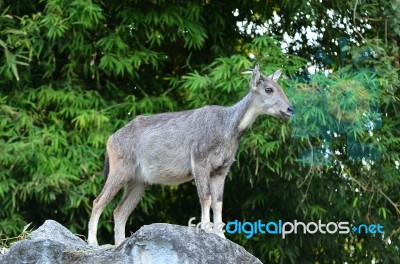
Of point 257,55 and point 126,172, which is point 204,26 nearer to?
point 257,55

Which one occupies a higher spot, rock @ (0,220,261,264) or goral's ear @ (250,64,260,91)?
goral's ear @ (250,64,260,91)

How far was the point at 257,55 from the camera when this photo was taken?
11.7 metres

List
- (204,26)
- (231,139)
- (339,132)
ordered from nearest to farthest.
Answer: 1. (231,139)
2. (339,132)
3. (204,26)

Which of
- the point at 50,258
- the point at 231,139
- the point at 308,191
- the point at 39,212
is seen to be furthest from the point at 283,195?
the point at 50,258

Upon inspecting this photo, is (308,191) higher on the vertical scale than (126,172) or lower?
lower

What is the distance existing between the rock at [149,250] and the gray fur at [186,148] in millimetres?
1052

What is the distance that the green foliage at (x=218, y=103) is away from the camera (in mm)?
11461

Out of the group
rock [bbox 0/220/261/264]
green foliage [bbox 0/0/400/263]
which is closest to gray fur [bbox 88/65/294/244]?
rock [bbox 0/220/261/264]

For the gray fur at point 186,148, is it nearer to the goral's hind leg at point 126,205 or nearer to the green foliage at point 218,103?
the goral's hind leg at point 126,205

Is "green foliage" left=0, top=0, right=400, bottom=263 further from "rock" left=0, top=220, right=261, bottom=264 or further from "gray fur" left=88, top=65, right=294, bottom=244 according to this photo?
"rock" left=0, top=220, right=261, bottom=264

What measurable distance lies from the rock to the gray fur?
1.05 m

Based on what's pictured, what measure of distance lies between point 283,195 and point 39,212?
2.67 meters

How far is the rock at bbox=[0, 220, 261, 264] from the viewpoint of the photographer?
7.16 m

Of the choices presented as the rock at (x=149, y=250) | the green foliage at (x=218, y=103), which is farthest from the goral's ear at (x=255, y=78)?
the green foliage at (x=218, y=103)
